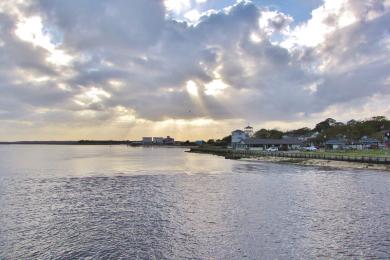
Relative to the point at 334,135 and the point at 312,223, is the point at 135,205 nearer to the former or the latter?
the point at 312,223

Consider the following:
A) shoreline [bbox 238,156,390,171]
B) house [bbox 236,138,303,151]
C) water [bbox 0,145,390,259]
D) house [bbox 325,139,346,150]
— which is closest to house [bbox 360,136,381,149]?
house [bbox 325,139,346,150]

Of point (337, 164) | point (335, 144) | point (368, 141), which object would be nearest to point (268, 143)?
point (335, 144)

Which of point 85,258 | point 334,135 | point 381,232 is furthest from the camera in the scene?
point 334,135

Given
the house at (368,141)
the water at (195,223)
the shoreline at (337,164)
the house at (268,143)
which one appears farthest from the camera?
the house at (268,143)

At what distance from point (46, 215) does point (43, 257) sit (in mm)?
9561

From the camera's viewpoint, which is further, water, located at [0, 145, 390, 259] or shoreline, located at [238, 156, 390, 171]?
shoreline, located at [238, 156, 390, 171]

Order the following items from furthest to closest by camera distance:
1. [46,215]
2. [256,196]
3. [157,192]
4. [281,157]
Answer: [281,157]
[157,192]
[256,196]
[46,215]

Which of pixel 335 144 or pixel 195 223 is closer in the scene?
pixel 195 223

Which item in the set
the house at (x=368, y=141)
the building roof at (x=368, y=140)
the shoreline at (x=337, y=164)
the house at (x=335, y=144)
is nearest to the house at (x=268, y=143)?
the house at (x=335, y=144)

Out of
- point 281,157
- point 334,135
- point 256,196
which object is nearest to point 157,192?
point 256,196

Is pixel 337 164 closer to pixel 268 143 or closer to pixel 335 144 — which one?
pixel 335 144

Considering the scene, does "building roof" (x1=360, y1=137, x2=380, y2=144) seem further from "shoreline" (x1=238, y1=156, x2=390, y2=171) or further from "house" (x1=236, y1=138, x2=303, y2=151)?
"shoreline" (x1=238, y1=156, x2=390, y2=171)

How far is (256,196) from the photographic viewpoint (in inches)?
1321

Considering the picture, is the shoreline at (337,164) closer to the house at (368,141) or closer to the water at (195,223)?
the water at (195,223)
